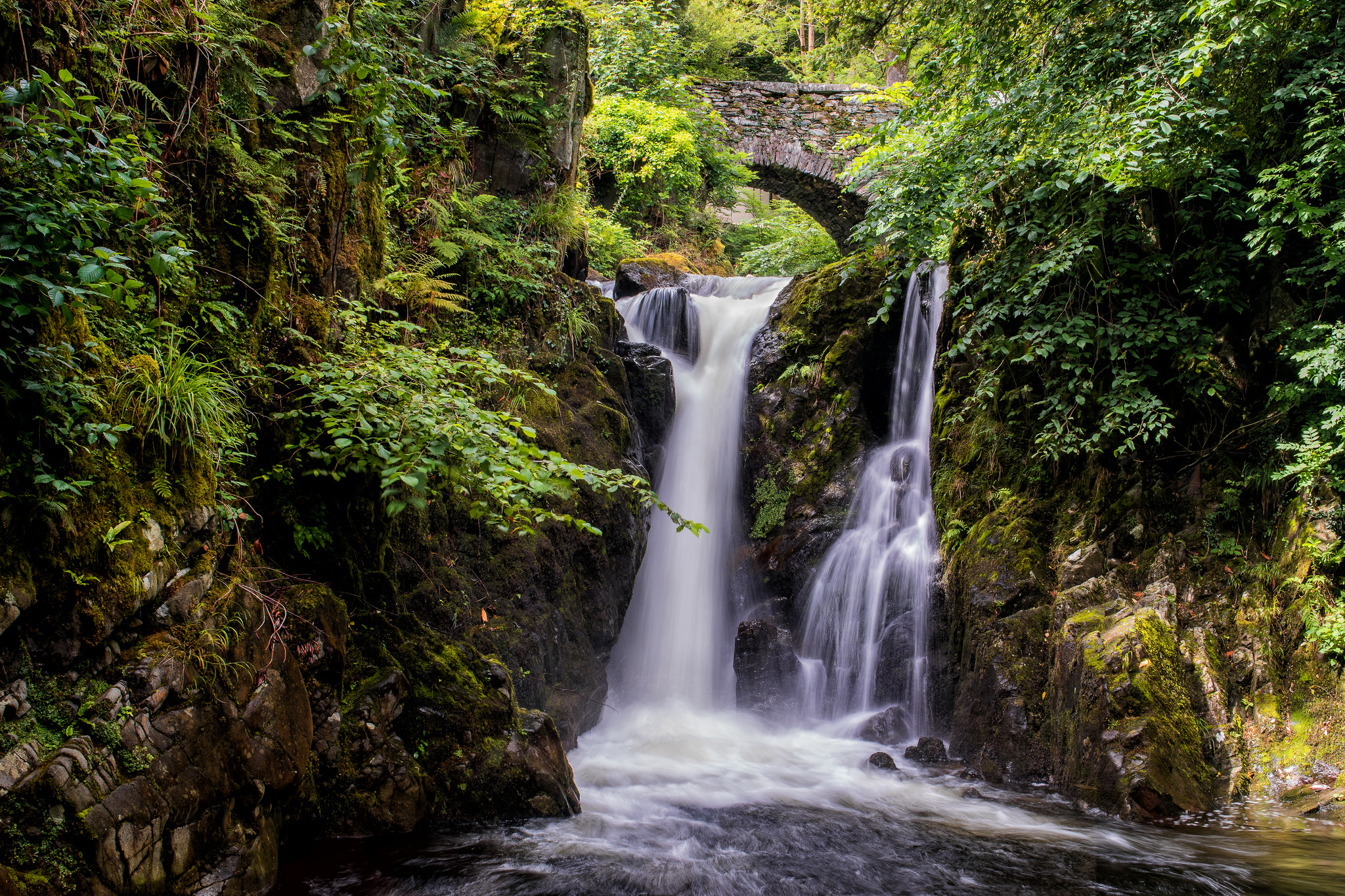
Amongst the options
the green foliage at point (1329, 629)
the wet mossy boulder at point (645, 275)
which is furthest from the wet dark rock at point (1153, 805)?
the wet mossy boulder at point (645, 275)

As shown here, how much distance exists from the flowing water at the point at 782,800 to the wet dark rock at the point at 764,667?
0.90 ft

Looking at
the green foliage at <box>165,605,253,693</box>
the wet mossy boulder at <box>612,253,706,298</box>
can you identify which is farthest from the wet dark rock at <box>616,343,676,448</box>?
the green foliage at <box>165,605,253,693</box>

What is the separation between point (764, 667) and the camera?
8.41m

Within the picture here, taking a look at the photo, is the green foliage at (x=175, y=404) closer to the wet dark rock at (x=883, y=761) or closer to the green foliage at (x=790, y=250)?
the wet dark rock at (x=883, y=761)

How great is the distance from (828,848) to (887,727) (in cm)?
259

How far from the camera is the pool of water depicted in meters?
4.06

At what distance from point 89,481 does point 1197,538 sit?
757cm

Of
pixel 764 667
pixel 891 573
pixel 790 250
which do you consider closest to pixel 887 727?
pixel 764 667

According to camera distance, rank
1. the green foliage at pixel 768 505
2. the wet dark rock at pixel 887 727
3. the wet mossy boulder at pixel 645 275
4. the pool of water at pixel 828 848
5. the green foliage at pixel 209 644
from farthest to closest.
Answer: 1. the wet mossy boulder at pixel 645 275
2. the green foliage at pixel 768 505
3. the wet dark rock at pixel 887 727
4. the pool of water at pixel 828 848
5. the green foliage at pixel 209 644

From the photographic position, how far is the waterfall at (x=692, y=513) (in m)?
8.88

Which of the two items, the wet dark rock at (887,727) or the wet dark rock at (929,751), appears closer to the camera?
the wet dark rock at (929,751)

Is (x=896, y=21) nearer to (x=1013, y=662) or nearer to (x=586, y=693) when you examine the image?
(x=1013, y=662)

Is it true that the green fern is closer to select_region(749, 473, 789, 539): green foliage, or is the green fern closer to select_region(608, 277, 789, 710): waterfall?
select_region(608, 277, 789, 710): waterfall

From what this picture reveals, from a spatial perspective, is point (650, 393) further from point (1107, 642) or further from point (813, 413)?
point (1107, 642)
